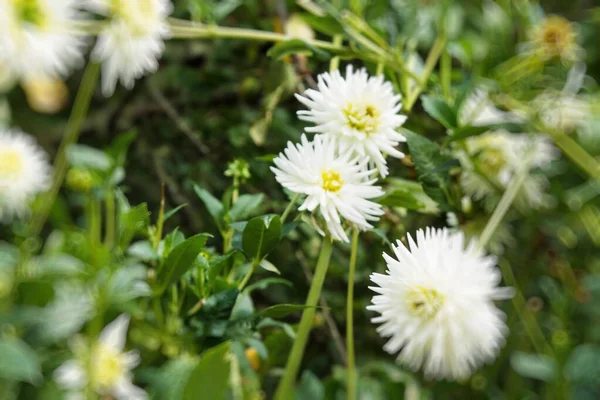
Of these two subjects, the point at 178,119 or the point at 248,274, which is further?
the point at 178,119

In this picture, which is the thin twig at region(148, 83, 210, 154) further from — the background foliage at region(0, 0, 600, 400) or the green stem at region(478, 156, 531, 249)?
the green stem at region(478, 156, 531, 249)

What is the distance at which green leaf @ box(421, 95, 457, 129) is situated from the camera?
414 millimetres

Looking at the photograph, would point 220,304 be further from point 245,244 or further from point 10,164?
point 10,164

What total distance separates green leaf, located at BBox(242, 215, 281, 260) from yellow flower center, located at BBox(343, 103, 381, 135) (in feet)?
0.20

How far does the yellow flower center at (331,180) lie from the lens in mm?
303

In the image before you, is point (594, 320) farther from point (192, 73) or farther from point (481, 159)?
point (192, 73)

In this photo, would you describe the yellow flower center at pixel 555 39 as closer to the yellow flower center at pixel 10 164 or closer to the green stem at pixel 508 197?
the green stem at pixel 508 197

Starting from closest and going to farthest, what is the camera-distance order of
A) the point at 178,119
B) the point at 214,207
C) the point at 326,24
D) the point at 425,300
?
1. the point at 425,300
2. the point at 214,207
3. the point at 326,24
4. the point at 178,119

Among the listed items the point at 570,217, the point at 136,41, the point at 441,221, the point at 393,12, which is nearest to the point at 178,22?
the point at 136,41

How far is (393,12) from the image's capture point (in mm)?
506

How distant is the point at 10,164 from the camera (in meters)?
0.63

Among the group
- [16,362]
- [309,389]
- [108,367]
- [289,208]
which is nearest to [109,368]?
[108,367]

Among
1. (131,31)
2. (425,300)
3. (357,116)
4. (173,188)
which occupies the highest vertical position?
(131,31)

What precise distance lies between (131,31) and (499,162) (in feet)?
1.02
